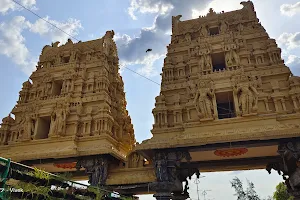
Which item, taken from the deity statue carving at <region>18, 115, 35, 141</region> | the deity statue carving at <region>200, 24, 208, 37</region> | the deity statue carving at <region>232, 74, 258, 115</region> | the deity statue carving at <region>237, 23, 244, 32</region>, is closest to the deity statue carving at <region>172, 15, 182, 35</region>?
the deity statue carving at <region>200, 24, 208, 37</region>

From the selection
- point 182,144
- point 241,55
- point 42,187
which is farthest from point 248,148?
point 42,187

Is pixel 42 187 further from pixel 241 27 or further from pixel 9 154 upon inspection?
pixel 241 27

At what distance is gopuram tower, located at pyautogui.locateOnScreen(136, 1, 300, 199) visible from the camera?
1355cm

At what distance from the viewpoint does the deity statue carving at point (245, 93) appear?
48.2 feet

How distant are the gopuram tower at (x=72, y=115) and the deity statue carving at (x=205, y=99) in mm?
5842

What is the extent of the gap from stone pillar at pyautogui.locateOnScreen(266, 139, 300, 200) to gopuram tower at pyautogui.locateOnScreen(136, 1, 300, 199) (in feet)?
0.14

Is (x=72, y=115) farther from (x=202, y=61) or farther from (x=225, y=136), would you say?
(x=225, y=136)

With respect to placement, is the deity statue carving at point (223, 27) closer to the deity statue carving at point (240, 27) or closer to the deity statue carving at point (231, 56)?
the deity statue carving at point (240, 27)

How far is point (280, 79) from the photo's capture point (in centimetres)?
1580

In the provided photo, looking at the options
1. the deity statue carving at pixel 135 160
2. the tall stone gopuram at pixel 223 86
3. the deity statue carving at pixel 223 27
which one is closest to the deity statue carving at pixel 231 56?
the tall stone gopuram at pixel 223 86

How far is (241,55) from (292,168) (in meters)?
7.87

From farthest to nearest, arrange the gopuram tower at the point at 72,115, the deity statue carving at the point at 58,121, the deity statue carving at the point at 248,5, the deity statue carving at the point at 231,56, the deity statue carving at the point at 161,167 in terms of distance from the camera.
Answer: the deity statue carving at the point at 248,5 → the deity statue carving at the point at 58,121 → the deity statue carving at the point at 231,56 → the gopuram tower at the point at 72,115 → the deity statue carving at the point at 161,167

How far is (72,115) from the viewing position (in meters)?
18.6

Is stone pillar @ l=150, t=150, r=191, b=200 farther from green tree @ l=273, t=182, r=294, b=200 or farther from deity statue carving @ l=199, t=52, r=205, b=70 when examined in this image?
green tree @ l=273, t=182, r=294, b=200
